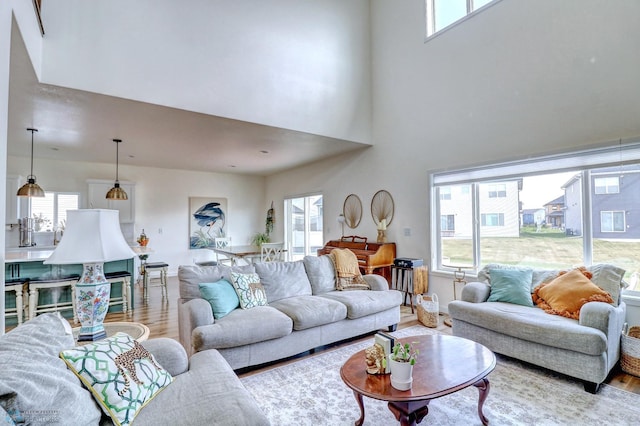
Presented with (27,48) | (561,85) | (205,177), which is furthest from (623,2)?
(205,177)

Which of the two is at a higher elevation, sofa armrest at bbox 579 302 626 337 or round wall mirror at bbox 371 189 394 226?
round wall mirror at bbox 371 189 394 226

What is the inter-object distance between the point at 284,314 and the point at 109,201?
19.3 ft

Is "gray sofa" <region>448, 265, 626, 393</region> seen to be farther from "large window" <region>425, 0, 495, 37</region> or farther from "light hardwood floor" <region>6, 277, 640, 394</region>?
"large window" <region>425, 0, 495, 37</region>

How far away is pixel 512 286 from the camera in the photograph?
11.4ft

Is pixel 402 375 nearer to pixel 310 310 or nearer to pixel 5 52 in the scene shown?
pixel 310 310

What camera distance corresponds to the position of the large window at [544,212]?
3.29 m

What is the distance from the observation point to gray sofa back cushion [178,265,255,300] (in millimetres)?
3082

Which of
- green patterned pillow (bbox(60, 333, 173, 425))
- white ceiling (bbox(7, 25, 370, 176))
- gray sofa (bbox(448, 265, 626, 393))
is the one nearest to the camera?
green patterned pillow (bbox(60, 333, 173, 425))

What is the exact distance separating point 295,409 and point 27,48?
11.4 feet

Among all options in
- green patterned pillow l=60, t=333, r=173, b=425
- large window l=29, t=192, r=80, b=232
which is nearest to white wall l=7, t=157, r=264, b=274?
large window l=29, t=192, r=80, b=232

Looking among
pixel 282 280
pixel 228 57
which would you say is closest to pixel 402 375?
pixel 282 280

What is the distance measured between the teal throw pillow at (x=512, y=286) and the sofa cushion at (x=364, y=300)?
41.8 inches

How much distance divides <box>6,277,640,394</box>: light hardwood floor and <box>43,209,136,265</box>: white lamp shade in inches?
60.9

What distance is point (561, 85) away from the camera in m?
3.61
